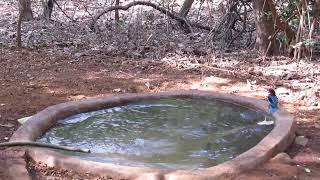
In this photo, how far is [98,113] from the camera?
495cm

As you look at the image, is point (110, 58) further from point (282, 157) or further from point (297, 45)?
point (282, 157)

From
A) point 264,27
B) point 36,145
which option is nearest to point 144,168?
point 36,145

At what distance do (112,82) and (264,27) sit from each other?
2.51m

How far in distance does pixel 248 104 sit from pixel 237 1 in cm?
347

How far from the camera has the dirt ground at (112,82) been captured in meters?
4.92

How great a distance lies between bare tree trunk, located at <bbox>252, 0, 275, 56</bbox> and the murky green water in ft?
8.30

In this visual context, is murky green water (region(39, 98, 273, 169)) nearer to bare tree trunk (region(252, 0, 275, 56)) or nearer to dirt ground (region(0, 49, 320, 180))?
dirt ground (region(0, 49, 320, 180))

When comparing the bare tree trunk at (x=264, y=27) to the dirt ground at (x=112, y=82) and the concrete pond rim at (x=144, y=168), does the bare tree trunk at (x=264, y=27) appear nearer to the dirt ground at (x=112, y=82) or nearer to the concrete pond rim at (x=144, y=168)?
the dirt ground at (x=112, y=82)

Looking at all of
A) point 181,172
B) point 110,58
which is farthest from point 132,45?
point 181,172

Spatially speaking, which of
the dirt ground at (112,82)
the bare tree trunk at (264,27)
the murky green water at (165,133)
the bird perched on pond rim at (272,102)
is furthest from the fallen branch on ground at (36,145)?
the bare tree trunk at (264,27)

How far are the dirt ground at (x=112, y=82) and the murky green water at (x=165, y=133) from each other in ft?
1.55

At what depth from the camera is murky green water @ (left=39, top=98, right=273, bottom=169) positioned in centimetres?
390

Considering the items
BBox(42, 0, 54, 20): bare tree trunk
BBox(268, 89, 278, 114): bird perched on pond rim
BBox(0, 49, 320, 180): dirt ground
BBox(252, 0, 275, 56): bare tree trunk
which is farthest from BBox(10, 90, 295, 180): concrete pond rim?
BBox(42, 0, 54, 20): bare tree trunk

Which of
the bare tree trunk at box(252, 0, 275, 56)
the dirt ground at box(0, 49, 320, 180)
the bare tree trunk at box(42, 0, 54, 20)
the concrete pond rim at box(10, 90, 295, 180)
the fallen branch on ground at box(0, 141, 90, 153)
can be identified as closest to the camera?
the concrete pond rim at box(10, 90, 295, 180)
